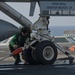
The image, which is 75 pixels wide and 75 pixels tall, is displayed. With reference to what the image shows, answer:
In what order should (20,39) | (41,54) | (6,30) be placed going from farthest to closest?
(20,39) → (41,54) → (6,30)

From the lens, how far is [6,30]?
14.1 metres

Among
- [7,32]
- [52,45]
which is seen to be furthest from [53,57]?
[7,32]

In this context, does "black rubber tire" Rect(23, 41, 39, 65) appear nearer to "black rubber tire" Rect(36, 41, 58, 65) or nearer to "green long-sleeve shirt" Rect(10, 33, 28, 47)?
"green long-sleeve shirt" Rect(10, 33, 28, 47)

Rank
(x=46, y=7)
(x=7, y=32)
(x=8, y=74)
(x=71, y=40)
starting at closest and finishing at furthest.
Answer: (x=8, y=74), (x=7, y=32), (x=46, y=7), (x=71, y=40)

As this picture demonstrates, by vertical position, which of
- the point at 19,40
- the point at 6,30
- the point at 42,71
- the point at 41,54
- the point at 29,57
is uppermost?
the point at 6,30

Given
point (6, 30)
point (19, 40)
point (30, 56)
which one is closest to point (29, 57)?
point (30, 56)

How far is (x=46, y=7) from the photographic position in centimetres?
1553

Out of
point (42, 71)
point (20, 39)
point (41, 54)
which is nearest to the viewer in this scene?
point (42, 71)

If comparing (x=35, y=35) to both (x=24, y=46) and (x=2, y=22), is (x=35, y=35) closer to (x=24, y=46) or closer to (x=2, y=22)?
(x=24, y=46)

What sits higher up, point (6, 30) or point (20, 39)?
point (6, 30)

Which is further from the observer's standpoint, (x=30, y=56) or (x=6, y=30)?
(x=30, y=56)

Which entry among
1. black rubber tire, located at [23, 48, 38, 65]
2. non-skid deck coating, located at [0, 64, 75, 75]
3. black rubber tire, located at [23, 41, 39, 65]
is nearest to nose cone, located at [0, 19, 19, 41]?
non-skid deck coating, located at [0, 64, 75, 75]

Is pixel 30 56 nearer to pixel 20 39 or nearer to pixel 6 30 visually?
pixel 20 39

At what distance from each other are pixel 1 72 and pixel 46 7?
3356 millimetres
